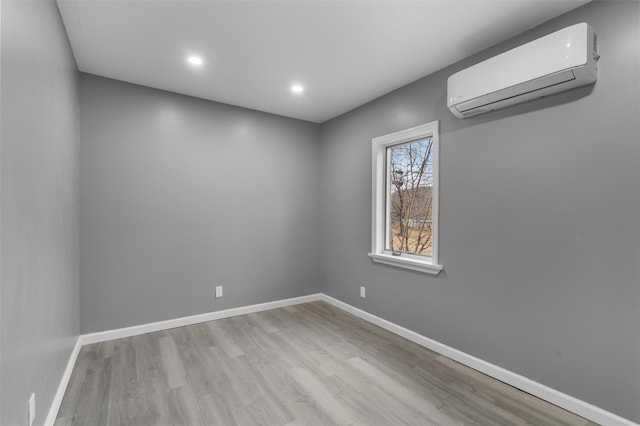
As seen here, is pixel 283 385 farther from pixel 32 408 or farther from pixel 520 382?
pixel 520 382

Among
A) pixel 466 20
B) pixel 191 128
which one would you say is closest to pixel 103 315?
pixel 191 128

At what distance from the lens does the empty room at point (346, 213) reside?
5.68 ft

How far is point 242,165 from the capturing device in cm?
374

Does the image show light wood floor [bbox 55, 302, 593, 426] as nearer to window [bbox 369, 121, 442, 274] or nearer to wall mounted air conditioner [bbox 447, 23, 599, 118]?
window [bbox 369, 121, 442, 274]

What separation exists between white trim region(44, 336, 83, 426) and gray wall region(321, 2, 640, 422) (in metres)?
2.77

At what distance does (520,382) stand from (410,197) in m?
1.85

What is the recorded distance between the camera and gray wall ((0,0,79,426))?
1.15m

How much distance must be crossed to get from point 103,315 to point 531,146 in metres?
3.97

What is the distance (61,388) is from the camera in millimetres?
2012

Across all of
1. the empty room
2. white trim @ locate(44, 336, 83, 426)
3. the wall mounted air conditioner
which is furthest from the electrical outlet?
the wall mounted air conditioner

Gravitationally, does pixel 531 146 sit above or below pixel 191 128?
below

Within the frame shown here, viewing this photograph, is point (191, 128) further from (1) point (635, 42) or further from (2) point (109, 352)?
(1) point (635, 42)

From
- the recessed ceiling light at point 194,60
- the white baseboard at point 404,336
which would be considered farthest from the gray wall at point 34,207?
the recessed ceiling light at point 194,60

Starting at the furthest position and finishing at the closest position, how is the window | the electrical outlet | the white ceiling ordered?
A: the window < the white ceiling < the electrical outlet
